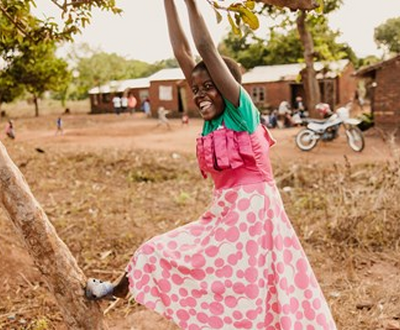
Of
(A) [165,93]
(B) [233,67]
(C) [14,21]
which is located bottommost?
(B) [233,67]

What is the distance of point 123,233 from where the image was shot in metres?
5.65

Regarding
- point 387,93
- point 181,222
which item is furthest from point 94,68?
point 181,222

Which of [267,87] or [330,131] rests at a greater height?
[267,87]

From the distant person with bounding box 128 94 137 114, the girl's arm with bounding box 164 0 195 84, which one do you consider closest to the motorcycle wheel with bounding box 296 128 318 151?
the girl's arm with bounding box 164 0 195 84

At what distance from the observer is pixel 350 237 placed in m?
→ 5.07

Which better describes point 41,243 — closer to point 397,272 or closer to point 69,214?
point 397,272

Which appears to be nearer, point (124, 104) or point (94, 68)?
point (124, 104)

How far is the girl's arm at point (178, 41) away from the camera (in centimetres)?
246

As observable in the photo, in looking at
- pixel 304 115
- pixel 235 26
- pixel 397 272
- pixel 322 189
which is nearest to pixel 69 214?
pixel 322 189

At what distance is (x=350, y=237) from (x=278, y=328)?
2969 mm

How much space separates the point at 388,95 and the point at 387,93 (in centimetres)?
11

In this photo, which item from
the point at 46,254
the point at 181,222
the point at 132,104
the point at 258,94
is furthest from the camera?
the point at 132,104

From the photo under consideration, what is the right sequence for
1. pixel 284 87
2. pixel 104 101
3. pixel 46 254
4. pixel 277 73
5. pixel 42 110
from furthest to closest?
pixel 42 110 < pixel 104 101 < pixel 277 73 < pixel 284 87 < pixel 46 254

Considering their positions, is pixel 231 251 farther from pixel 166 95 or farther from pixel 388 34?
pixel 388 34
